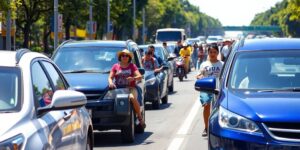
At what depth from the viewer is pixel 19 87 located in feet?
21.7

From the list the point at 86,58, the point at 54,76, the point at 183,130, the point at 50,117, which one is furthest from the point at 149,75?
the point at 50,117

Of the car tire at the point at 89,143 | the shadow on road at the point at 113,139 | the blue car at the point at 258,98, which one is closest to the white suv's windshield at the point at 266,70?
the blue car at the point at 258,98

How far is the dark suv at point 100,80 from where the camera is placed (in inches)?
505

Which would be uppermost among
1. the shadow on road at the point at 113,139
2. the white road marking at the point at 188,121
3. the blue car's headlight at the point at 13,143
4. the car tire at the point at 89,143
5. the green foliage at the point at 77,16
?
the green foliage at the point at 77,16

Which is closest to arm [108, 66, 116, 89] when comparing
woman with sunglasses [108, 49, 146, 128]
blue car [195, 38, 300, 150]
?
woman with sunglasses [108, 49, 146, 128]

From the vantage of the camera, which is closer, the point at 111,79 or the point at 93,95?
the point at 93,95

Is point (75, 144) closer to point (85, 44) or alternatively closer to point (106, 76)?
point (106, 76)

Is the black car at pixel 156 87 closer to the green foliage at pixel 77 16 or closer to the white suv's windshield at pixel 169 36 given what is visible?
the green foliage at pixel 77 16

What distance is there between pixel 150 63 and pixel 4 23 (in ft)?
34.9

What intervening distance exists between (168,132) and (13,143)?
9488 millimetres

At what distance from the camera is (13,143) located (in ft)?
18.3

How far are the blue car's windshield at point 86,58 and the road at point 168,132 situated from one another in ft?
4.24

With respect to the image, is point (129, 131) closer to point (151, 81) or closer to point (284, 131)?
point (284, 131)

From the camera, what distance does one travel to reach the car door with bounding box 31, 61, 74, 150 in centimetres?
657
